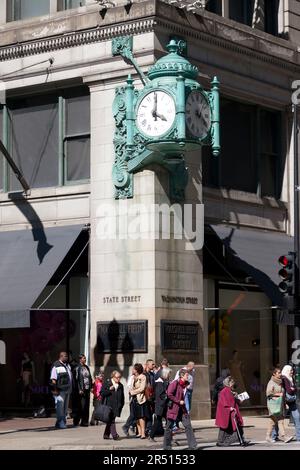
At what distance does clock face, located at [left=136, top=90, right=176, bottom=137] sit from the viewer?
32250mm

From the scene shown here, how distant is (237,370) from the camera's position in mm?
37375

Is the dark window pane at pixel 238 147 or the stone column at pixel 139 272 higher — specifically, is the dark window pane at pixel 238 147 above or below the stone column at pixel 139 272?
above

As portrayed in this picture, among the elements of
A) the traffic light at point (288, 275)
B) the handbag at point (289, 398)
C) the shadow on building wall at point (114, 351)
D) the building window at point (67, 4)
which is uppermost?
the building window at point (67, 4)

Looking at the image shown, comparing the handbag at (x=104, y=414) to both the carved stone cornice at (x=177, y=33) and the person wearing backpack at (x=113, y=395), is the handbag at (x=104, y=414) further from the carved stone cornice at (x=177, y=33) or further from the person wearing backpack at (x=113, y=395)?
the carved stone cornice at (x=177, y=33)

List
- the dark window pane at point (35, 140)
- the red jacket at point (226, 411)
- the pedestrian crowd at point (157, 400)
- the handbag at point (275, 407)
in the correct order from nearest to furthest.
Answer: the pedestrian crowd at point (157, 400), the red jacket at point (226, 411), the handbag at point (275, 407), the dark window pane at point (35, 140)

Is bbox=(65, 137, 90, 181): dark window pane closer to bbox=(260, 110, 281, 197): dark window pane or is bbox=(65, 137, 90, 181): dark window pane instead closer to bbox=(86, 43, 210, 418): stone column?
bbox=(86, 43, 210, 418): stone column

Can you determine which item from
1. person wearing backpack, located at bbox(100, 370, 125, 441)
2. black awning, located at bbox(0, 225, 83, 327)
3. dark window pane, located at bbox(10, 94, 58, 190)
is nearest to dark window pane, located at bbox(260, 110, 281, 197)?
dark window pane, located at bbox(10, 94, 58, 190)

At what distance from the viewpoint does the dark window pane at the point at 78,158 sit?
119 feet

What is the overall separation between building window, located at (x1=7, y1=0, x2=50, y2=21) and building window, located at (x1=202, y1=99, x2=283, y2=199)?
5794 millimetres

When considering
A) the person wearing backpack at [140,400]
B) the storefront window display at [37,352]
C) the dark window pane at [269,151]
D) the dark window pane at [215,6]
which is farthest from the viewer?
the dark window pane at [269,151]

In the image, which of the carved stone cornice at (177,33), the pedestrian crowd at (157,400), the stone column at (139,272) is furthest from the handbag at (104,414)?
the carved stone cornice at (177,33)

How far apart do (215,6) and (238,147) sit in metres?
4.14

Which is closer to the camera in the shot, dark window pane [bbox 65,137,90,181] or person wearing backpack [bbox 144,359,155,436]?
person wearing backpack [bbox 144,359,155,436]

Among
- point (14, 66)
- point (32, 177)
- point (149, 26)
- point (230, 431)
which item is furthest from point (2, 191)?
point (230, 431)
